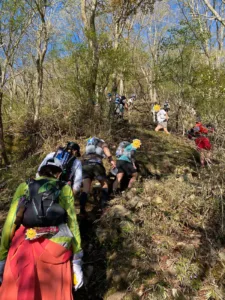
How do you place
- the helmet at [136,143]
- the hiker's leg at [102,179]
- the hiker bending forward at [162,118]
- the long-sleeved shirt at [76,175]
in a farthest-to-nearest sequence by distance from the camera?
the hiker bending forward at [162,118]
the helmet at [136,143]
the hiker's leg at [102,179]
the long-sleeved shirt at [76,175]

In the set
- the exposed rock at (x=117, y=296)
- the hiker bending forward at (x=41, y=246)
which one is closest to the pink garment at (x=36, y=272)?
the hiker bending forward at (x=41, y=246)

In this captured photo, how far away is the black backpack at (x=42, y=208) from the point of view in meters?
2.13

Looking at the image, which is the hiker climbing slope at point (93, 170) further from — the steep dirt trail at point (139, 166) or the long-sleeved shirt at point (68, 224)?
the long-sleeved shirt at point (68, 224)

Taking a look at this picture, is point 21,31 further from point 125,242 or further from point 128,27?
point 128,27

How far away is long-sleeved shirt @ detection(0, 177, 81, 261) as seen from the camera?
7.24 ft

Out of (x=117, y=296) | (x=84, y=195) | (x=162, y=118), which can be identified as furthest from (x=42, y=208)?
(x=162, y=118)

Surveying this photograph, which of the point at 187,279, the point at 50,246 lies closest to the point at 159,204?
the point at 187,279

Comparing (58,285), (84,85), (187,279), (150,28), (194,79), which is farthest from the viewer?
(150,28)

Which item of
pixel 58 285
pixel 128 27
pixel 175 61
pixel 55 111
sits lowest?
Result: pixel 58 285

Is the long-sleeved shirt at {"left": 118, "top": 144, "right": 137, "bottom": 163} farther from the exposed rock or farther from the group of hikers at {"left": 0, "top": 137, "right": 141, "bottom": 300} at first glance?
the group of hikers at {"left": 0, "top": 137, "right": 141, "bottom": 300}

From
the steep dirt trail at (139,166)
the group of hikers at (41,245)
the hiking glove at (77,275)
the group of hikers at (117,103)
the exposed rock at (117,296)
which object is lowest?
the exposed rock at (117,296)

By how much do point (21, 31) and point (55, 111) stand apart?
2.84 meters

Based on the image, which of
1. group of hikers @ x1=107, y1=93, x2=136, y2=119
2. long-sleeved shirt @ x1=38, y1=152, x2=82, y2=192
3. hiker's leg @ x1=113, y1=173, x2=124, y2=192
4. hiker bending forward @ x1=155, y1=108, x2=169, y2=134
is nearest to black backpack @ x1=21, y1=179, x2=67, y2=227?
long-sleeved shirt @ x1=38, y1=152, x2=82, y2=192

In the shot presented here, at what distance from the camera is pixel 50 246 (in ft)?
7.07
